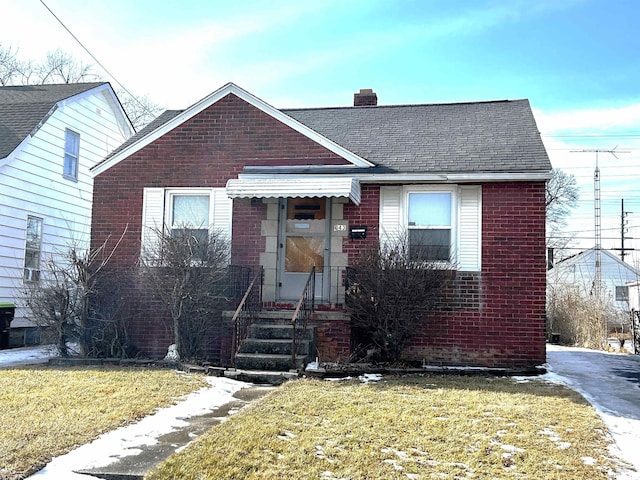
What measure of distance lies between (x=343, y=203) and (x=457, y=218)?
82.1 inches

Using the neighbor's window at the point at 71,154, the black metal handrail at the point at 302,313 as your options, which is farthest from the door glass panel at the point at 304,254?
the neighbor's window at the point at 71,154

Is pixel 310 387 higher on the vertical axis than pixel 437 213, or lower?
lower

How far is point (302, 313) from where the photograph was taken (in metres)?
9.82

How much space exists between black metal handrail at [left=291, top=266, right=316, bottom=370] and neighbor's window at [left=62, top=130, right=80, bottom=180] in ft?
27.9

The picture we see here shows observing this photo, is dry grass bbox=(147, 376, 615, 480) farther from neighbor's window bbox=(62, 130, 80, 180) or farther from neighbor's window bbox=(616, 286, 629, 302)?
neighbor's window bbox=(616, 286, 629, 302)

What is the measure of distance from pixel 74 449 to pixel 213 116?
786 cm

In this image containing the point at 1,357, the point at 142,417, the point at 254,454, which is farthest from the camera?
the point at 1,357

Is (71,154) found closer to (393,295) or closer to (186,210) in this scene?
(186,210)

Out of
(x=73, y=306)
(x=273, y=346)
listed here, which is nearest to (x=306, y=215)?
(x=273, y=346)

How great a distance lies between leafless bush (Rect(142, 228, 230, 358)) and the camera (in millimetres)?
9689

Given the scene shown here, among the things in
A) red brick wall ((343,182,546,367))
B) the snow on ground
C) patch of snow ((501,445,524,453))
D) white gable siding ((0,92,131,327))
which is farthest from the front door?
patch of snow ((501,445,524,453))

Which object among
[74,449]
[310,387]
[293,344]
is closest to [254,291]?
[293,344]

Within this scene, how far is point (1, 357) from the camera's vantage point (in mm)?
11203

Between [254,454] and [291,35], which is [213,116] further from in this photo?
[254,454]
